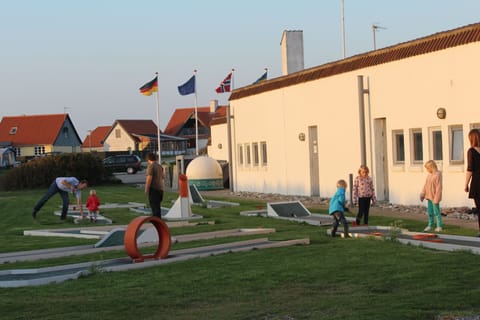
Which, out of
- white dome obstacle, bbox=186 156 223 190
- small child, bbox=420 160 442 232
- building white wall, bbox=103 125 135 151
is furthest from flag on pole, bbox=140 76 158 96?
building white wall, bbox=103 125 135 151

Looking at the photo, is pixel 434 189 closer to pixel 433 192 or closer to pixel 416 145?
pixel 433 192

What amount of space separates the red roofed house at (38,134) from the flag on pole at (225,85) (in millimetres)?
54678

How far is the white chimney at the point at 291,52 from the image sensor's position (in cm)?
3597

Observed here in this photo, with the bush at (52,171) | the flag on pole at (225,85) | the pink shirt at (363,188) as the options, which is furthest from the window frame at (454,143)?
the bush at (52,171)

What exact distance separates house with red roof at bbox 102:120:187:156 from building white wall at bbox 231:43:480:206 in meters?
67.0

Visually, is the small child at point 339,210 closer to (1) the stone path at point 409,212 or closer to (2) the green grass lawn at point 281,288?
(2) the green grass lawn at point 281,288

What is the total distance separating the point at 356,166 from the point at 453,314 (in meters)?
18.2

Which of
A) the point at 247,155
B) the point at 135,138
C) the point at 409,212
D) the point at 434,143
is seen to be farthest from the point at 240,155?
the point at 135,138

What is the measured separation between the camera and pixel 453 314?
777 cm

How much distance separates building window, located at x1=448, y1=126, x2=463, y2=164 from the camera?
21.1 metres

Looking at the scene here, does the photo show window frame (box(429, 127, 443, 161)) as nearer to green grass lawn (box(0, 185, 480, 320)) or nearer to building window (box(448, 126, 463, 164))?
building window (box(448, 126, 463, 164))

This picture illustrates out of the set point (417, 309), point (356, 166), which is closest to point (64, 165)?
point (356, 166)

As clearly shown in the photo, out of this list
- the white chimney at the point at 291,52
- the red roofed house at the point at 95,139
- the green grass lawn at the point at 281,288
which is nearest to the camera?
the green grass lawn at the point at 281,288

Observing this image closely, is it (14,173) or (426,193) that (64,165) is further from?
(426,193)
